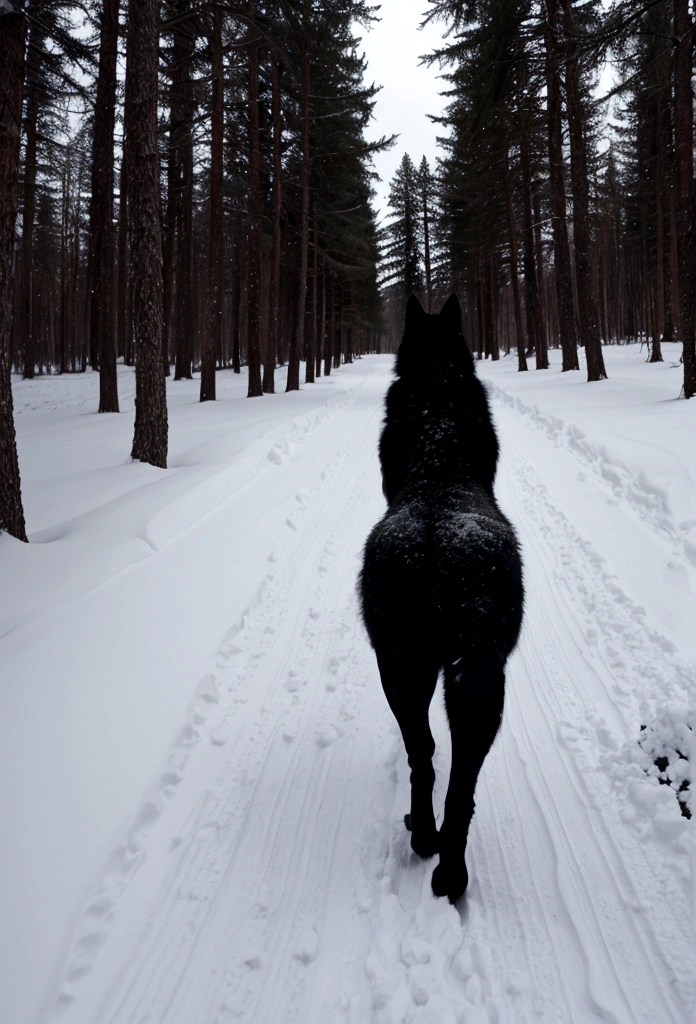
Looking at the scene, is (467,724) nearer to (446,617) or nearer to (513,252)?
(446,617)

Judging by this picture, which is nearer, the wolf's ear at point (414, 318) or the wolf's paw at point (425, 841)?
the wolf's paw at point (425, 841)

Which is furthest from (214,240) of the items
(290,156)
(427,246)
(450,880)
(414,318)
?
(427,246)

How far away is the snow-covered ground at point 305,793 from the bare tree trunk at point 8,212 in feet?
1.54

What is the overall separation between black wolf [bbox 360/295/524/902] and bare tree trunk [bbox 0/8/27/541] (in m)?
3.91

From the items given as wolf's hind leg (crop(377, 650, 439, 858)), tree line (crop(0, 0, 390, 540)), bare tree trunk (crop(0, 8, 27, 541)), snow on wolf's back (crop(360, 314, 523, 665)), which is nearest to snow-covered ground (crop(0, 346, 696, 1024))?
wolf's hind leg (crop(377, 650, 439, 858))

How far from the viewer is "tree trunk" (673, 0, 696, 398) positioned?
9.91 metres

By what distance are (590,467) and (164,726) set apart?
22.2ft

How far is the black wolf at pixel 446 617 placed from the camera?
76.2 inches

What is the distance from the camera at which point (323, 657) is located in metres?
3.88

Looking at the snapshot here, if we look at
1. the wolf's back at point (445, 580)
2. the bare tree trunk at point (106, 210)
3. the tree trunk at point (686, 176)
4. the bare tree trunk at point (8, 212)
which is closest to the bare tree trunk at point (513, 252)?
the tree trunk at point (686, 176)

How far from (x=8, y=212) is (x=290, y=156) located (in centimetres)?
2025

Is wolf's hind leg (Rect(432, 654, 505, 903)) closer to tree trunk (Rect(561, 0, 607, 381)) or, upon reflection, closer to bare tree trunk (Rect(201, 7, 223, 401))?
bare tree trunk (Rect(201, 7, 223, 401))

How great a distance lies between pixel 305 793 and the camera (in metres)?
2.71

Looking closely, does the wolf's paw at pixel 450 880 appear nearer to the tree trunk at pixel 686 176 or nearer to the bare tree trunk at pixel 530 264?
the tree trunk at pixel 686 176
